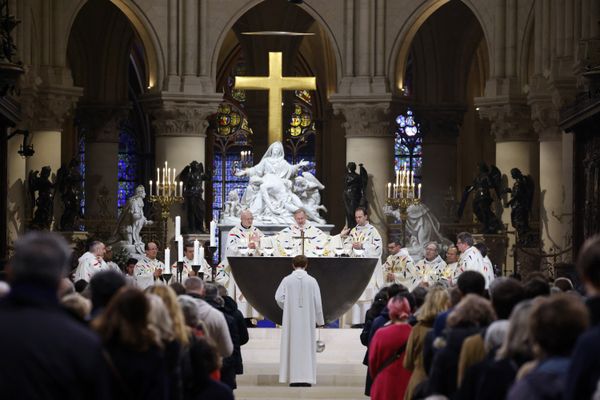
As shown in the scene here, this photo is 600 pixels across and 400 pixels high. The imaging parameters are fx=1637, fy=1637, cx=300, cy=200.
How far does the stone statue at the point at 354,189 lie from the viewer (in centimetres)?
3353

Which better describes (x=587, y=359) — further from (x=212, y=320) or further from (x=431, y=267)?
(x=431, y=267)

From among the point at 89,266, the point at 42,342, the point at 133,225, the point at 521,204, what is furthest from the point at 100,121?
the point at 42,342

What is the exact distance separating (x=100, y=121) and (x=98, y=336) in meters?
→ 32.7

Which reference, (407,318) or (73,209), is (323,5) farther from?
(407,318)

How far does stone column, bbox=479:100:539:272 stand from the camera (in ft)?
111

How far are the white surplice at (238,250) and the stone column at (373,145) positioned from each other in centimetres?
1074

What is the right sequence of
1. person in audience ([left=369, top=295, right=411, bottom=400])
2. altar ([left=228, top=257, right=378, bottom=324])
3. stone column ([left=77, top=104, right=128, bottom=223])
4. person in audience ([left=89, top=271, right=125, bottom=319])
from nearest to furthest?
person in audience ([left=89, top=271, right=125, bottom=319])
person in audience ([left=369, top=295, right=411, bottom=400])
altar ([left=228, top=257, right=378, bottom=324])
stone column ([left=77, top=104, right=128, bottom=223])

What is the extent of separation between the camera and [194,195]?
110 feet

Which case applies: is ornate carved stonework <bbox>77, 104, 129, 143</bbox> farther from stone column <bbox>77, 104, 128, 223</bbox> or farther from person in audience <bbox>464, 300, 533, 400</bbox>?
person in audience <bbox>464, 300, 533, 400</bbox>

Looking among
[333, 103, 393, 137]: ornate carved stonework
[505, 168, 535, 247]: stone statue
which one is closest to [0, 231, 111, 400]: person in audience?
[505, 168, 535, 247]: stone statue

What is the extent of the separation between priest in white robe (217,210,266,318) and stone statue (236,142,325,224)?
418cm

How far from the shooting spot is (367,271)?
21516 millimetres

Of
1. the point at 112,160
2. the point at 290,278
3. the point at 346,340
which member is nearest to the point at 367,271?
the point at 346,340

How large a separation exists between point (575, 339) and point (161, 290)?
8.10 feet
